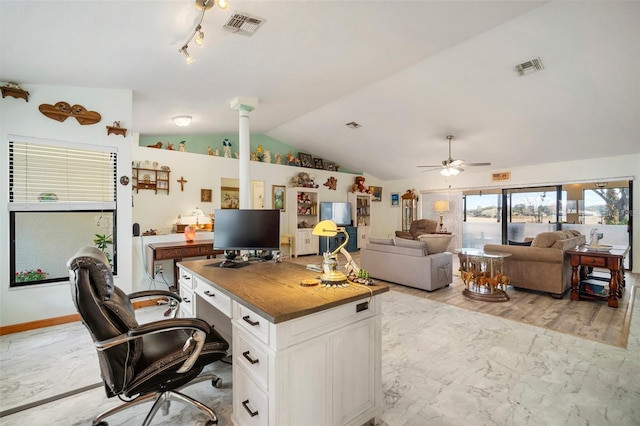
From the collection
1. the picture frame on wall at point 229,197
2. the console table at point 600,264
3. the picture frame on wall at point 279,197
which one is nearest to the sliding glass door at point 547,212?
the console table at point 600,264

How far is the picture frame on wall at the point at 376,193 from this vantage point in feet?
31.5

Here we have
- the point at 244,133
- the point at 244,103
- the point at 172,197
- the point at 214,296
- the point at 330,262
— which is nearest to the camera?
the point at 330,262

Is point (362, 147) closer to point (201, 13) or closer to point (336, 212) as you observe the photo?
point (336, 212)

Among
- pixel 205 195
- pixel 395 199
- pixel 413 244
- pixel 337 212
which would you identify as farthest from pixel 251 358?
pixel 395 199

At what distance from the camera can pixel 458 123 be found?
5188 millimetres

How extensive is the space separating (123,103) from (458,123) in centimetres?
523

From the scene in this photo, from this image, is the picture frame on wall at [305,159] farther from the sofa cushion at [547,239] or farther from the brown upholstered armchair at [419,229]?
the sofa cushion at [547,239]

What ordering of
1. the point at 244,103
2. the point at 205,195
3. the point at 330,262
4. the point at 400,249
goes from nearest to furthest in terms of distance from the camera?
the point at 330,262 → the point at 244,103 → the point at 400,249 → the point at 205,195

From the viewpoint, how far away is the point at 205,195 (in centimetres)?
588

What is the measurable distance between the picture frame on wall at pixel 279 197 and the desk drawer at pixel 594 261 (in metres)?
5.96

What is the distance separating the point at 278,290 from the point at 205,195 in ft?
15.7

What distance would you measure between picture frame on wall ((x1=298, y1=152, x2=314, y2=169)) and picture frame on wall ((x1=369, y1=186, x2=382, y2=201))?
2.43 meters

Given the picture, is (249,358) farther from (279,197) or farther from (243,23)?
(279,197)

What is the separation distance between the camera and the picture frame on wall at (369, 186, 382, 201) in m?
9.59
